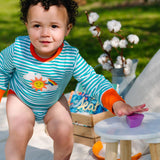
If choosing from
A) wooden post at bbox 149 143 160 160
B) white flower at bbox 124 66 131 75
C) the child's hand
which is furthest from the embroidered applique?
white flower at bbox 124 66 131 75

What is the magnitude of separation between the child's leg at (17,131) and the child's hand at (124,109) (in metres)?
0.55

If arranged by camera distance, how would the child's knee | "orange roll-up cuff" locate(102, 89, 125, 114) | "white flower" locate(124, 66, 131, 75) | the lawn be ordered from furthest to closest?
the lawn < "white flower" locate(124, 66, 131, 75) < the child's knee < "orange roll-up cuff" locate(102, 89, 125, 114)

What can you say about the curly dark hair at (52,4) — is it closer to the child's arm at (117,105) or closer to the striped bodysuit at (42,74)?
the striped bodysuit at (42,74)

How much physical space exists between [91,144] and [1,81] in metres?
→ 1.01

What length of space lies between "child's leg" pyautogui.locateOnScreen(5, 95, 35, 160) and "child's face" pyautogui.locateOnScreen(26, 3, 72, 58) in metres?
0.40

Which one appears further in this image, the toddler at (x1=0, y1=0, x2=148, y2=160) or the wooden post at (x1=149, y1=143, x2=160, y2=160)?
the toddler at (x1=0, y1=0, x2=148, y2=160)

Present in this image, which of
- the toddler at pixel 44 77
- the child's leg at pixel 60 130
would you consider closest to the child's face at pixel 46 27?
the toddler at pixel 44 77

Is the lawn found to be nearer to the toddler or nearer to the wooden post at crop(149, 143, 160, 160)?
the toddler

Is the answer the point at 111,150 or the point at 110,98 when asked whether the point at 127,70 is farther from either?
the point at 111,150

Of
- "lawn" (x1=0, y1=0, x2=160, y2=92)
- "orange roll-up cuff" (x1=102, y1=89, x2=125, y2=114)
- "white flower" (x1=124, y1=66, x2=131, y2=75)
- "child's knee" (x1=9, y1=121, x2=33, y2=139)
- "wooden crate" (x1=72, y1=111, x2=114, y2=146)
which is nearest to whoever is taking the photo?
"orange roll-up cuff" (x1=102, y1=89, x2=125, y2=114)

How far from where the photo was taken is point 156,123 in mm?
1840

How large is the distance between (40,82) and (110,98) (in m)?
0.45

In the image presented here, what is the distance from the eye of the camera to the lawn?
222 inches

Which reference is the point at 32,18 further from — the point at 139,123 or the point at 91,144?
Answer: the point at 91,144
